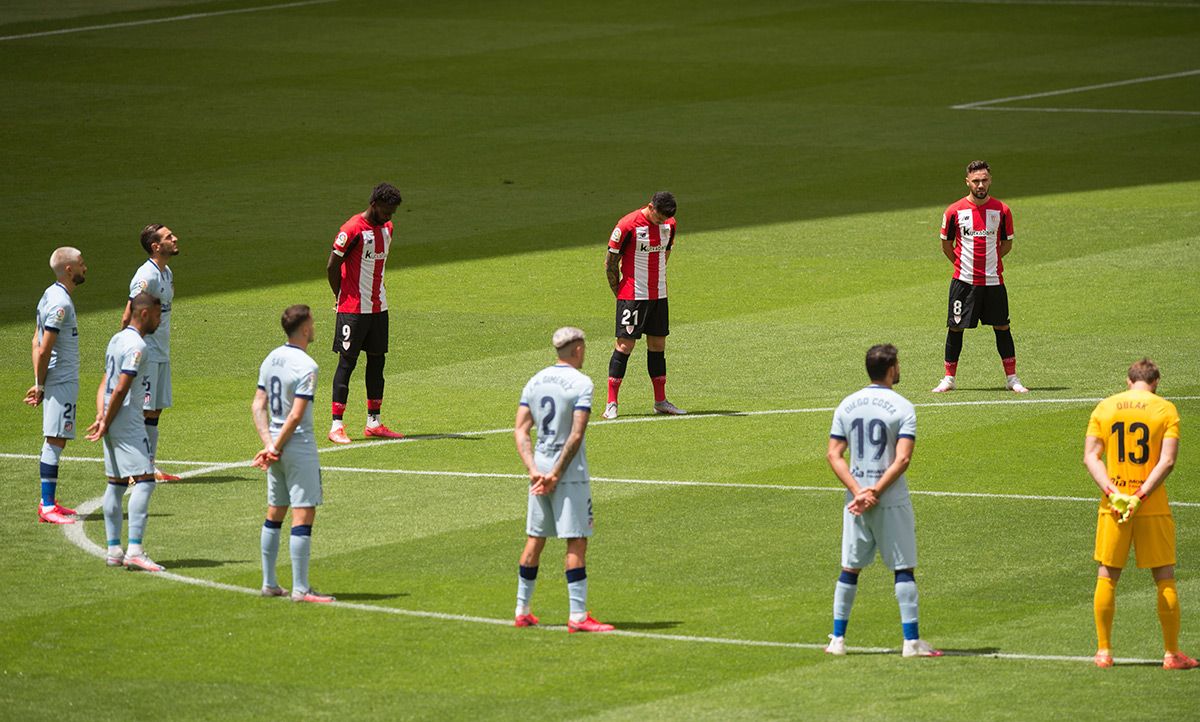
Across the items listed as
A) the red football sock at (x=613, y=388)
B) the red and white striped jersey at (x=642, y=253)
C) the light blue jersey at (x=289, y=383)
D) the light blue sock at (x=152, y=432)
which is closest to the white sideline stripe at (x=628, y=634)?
the light blue jersey at (x=289, y=383)

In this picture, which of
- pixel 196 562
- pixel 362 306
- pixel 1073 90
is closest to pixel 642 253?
pixel 362 306

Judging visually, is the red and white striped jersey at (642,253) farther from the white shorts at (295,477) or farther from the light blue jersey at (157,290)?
the white shorts at (295,477)

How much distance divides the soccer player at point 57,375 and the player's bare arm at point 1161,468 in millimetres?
9050

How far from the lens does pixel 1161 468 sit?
43.6 ft

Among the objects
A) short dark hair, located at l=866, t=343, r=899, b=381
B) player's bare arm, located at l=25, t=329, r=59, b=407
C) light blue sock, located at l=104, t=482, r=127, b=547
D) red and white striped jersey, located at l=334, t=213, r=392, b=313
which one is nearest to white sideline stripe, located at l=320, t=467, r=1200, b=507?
red and white striped jersey, located at l=334, t=213, r=392, b=313

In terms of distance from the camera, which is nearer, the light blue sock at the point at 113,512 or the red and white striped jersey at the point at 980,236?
the light blue sock at the point at 113,512

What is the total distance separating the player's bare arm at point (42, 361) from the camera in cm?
1731

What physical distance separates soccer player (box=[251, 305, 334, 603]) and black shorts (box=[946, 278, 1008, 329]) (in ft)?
33.8

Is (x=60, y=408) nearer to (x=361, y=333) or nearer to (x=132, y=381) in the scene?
(x=132, y=381)

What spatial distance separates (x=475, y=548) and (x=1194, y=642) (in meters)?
5.77

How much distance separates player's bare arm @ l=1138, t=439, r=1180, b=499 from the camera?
1327 centimetres

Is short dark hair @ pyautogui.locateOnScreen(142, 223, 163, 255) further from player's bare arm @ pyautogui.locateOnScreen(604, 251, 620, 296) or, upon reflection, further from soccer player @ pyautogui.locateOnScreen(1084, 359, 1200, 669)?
soccer player @ pyautogui.locateOnScreen(1084, 359, 1200, 669)

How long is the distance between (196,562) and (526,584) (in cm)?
337

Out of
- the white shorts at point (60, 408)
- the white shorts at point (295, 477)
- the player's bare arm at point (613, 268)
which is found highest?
the player's bare arm at point (613, 268)
